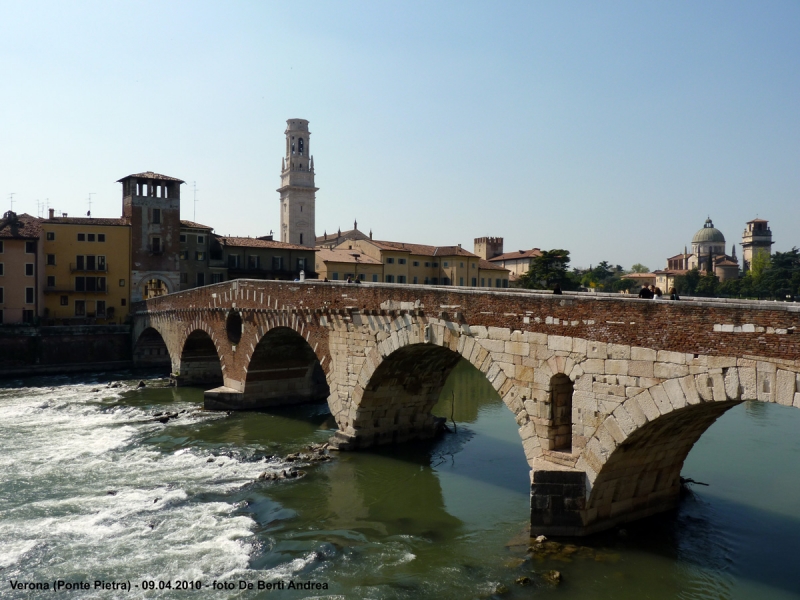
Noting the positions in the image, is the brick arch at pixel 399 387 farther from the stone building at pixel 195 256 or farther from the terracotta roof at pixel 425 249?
the terracotta roof at pixel 425 249

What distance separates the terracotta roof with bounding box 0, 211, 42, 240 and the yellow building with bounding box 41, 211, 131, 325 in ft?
2.77

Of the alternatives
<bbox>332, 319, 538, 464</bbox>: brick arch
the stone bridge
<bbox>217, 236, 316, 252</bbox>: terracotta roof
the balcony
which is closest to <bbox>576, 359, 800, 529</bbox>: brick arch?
the stone bridge

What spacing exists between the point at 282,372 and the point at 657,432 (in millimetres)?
17743

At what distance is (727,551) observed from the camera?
1270 cm

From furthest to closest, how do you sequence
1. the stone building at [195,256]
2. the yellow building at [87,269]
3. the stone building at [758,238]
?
the stone building at [758,238], the stone building at [195,256], the yellow building at [87,269]

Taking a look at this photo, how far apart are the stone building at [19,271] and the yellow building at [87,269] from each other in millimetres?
1162

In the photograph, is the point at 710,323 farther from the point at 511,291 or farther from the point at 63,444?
the point at 63,444

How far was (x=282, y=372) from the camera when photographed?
27.3 meters

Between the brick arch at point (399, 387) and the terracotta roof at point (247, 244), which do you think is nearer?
the brick arch at point (399, 387)

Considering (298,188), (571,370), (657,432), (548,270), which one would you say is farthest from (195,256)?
(657,432)

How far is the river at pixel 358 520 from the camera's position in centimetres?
1174

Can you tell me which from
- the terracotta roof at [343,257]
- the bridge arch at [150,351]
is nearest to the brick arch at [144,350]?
the bridge arch at [150,351]

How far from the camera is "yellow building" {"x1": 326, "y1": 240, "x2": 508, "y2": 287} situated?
5356 centimetres

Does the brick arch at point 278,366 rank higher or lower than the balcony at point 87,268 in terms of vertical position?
lower
